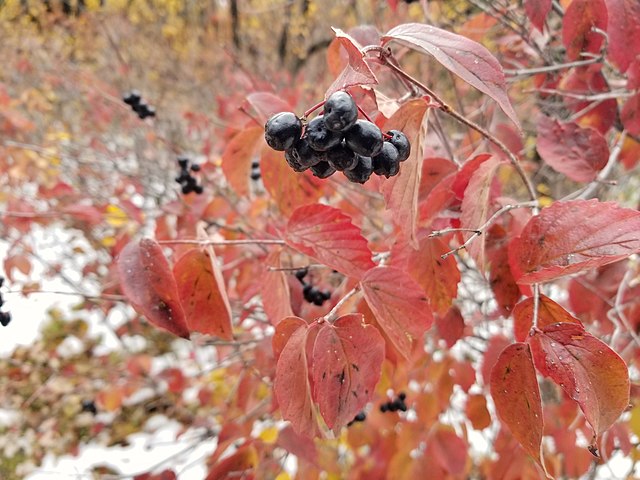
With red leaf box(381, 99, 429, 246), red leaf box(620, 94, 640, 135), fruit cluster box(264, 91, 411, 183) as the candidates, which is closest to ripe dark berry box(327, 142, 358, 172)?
fruit cluster box(264, 91, 411, 183)

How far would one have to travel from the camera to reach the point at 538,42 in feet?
5.03

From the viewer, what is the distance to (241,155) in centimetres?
115

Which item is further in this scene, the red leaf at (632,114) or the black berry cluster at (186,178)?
the black berry cluster at (186,178)

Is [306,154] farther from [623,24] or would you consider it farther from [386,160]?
[623,24]

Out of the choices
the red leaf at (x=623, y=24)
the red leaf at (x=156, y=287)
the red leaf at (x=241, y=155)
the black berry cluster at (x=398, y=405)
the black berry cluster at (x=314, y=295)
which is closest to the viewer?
the red leaf at (x=156, y=287)

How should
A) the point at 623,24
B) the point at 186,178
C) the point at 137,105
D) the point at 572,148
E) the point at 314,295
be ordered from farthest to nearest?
the point at 137,105 → the point at 186,178 → the point at 314,295 → the point at 572,148 → the point at 623,24

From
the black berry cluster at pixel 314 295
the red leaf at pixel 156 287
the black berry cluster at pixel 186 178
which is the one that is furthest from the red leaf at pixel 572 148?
the black berry cluster at pixel 186 178

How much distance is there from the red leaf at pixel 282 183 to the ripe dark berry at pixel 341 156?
504 millimetres

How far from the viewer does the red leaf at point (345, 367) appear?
0.72 meters

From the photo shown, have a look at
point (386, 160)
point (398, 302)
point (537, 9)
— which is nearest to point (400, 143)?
point (386, 160)

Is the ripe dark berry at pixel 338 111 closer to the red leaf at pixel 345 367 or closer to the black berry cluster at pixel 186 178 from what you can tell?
the red leaf at pixel 345 367

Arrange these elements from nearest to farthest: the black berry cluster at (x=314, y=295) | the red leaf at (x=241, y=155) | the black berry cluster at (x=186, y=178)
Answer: the red leaf at (x=241, y=155)
the black berry cluster at (x=314, y=295)
the black berry cluster at (x=186, y=178)

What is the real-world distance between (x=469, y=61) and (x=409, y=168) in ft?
0.56

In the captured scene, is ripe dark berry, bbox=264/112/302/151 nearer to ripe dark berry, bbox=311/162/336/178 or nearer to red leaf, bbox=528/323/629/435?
ripe dark berry, bbox=311/162/336/178
